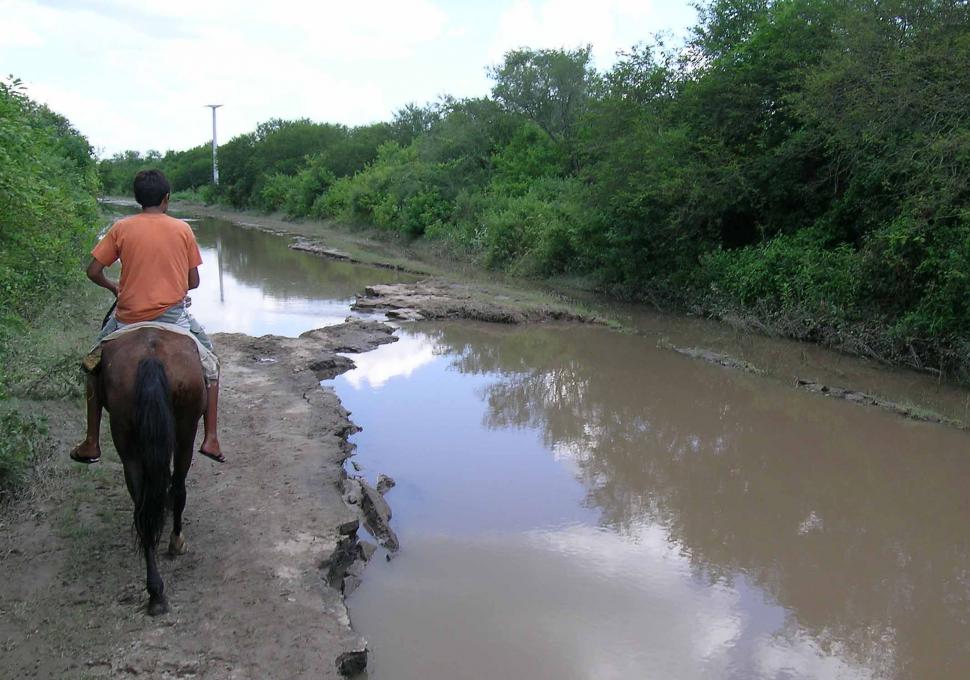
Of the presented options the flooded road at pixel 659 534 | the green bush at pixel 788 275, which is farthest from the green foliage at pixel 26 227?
the green bush at pixel 788 275

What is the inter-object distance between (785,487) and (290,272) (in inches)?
685

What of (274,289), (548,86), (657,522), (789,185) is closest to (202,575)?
(657,522)

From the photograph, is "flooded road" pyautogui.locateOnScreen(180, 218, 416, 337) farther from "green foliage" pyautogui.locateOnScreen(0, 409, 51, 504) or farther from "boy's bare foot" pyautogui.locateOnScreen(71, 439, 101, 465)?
"boy's bare foot" pyautogui.locateOnScreen(71, 439, 101, 465)

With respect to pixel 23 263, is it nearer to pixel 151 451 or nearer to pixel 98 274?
pixel 98 274

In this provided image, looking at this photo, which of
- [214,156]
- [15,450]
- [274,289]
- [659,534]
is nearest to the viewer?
[15,450]

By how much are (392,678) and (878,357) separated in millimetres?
10148

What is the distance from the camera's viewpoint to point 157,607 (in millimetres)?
3957

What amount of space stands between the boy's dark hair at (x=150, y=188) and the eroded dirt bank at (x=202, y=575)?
2.07 meters

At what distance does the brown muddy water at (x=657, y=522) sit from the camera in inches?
175

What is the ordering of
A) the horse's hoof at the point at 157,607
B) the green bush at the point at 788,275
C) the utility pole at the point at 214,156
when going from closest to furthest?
the horse's hoof at the point at 157,607, the green bush at the point at 788,275, the utility pole at the point at 214,156

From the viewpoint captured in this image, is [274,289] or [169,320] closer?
[169,320]

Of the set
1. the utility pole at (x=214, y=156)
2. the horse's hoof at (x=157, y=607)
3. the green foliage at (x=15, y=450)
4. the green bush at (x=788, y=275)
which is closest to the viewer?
the horse's hoof at (x=157, y=607)

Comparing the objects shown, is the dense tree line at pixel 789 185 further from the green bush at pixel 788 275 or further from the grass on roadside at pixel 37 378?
the grass on roadside at pixel 37 378

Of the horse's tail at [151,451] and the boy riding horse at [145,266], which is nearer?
the horse's tail at [151,451]
